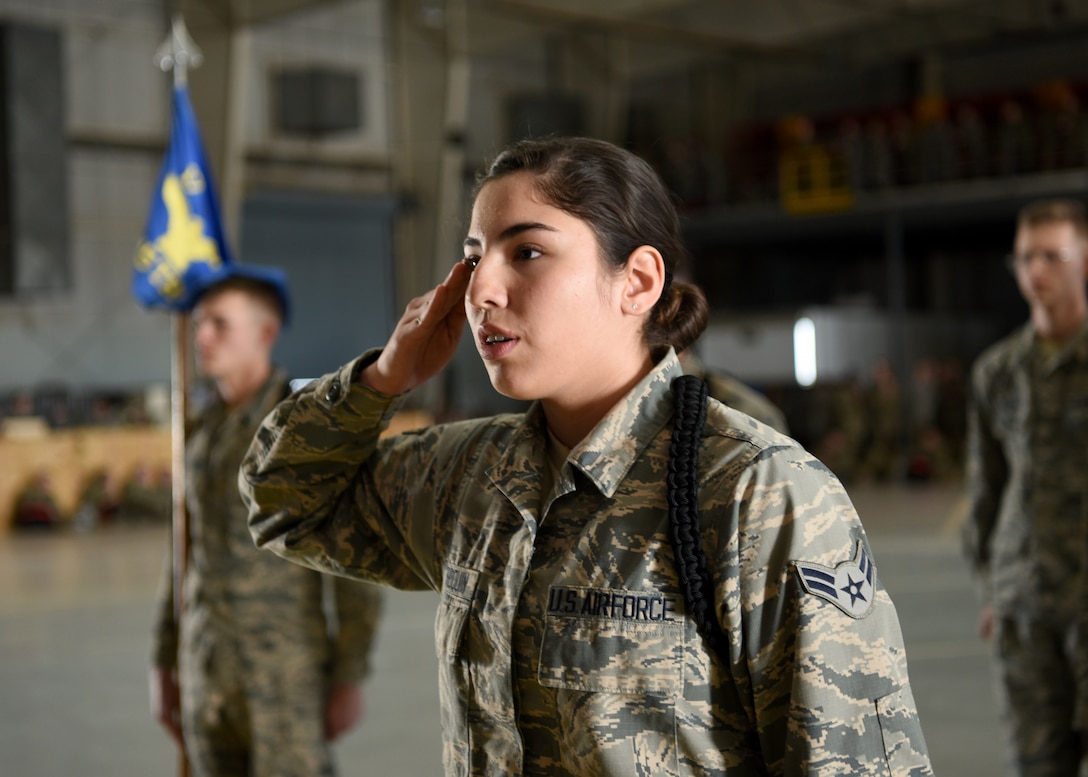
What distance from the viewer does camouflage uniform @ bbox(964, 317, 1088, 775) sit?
3744 millimetres

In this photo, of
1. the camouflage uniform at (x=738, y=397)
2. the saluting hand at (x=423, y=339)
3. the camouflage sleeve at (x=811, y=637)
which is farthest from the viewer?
A: the camouflage uniform at (x=738, y=397)

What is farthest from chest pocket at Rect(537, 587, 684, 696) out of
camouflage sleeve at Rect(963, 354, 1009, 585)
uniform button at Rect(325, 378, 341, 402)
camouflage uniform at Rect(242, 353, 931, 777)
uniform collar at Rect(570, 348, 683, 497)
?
camouflage sleeve at Rect(963, 354, 1009, 585)

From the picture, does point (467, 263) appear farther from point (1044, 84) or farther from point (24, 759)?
point (1044, 84)

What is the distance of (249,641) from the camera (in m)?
3.30

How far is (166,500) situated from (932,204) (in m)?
10.7

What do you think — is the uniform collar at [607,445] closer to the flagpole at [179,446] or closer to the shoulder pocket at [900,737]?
the shoulder pocket at [900,737]

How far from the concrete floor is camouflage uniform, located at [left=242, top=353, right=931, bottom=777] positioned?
3871 mm

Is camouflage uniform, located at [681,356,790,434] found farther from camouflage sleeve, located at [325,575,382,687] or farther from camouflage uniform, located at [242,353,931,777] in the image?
camouflage uniform, located at [242,353,931,777]

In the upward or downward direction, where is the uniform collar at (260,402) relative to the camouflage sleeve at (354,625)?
upward

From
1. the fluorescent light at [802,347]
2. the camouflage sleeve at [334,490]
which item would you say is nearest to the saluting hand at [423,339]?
the camouflage sleeve at [334,490]

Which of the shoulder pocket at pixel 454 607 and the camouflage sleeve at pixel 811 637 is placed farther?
the shoulder pocket at pixel 454 607

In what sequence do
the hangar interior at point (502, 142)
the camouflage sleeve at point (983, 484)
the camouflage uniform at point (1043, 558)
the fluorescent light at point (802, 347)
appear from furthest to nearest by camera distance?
the fluorescent light at point (802, 347), the hangar interior at point (502, 142), the camouflage sleeve at point (983, 484), the camouflage uniform at point (1043, 558)

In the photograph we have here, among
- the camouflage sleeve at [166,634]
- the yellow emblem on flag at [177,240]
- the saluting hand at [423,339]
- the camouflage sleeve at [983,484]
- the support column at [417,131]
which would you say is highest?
the support column at [417,131]

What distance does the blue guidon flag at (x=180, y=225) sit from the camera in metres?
4.56
